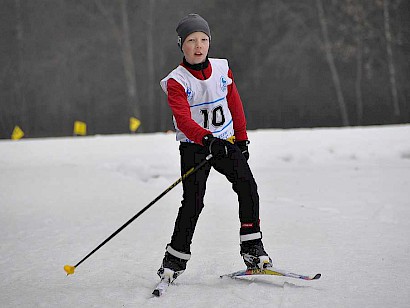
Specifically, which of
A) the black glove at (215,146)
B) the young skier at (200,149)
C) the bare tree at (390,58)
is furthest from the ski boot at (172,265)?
the bare tree at (390,58)

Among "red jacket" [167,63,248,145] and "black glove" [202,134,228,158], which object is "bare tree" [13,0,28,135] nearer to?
"red jacket" [167,63,248,145]

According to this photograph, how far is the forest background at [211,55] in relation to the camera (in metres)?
21.4

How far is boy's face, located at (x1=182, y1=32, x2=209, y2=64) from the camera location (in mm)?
3564

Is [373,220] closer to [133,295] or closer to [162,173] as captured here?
[133,295]

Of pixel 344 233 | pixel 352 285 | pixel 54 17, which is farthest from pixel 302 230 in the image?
pixel 54 17

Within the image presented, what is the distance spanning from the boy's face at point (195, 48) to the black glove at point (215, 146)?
482 mm

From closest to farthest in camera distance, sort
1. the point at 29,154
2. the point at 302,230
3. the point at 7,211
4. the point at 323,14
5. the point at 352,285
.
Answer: the point at 352,285 < the point at 302,230 < the point at 7,211 < the point at 29,154 < the point at 323,14

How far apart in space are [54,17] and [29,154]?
1482 cm

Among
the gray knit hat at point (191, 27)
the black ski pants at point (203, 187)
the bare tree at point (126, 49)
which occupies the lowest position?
the black ski pants at point (203, 187)

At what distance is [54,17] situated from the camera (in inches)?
923

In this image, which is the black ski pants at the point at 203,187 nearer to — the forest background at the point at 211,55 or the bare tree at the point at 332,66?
the forest background at the point at 211,55

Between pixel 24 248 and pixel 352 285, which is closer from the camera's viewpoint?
pixel 352 285

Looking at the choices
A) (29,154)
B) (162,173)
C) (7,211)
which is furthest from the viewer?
(29,154)

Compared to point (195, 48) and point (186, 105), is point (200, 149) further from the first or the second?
point (195, 48)
